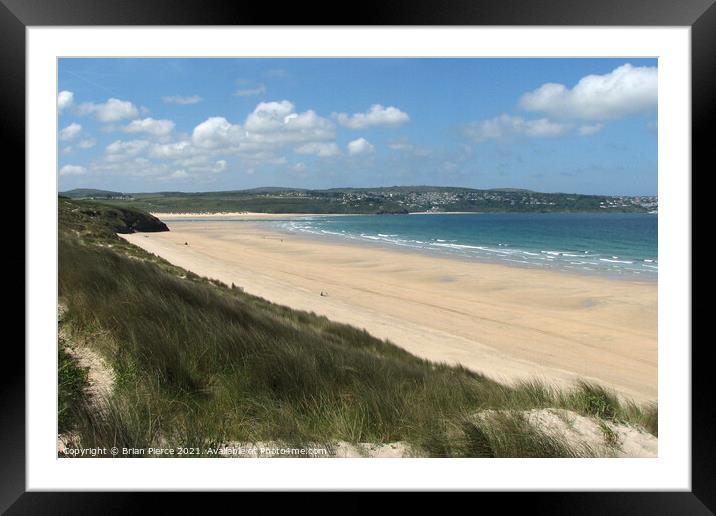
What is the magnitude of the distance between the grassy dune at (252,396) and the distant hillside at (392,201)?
45.1ft

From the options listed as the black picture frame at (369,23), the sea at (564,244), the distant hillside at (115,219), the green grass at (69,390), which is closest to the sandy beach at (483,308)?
the sea at (564,244)

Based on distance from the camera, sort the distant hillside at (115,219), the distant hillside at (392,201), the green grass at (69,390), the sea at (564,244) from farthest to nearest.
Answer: the distant hillside at (392,201), the sea at (564,244), the distant hillside at (115,219), the green grass at (69,390)

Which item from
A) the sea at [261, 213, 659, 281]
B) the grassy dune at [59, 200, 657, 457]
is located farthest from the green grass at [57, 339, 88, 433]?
the sea at [261, 213, 659, 281]

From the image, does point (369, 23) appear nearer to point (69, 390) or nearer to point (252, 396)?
point (252, 396)

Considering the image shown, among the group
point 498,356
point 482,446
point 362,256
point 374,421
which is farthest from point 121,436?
point 362,256

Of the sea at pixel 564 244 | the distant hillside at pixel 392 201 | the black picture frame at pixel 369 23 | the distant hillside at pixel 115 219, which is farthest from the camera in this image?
the distant hillside at pixel 392 201

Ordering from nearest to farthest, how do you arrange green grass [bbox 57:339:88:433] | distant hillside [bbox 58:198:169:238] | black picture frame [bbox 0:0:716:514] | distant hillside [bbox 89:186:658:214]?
black picture frame [bbox 0:0:716:514], green grass [bbox 57:339:88:433], distant hillside [bbox 58:198:169:238], distant hillside [bbox 89:186:658:214]

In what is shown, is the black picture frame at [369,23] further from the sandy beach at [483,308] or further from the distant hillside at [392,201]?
the distant hillside at [392,201]

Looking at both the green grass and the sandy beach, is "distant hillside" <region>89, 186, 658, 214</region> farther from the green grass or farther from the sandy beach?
the green grass

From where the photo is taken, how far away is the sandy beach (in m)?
6.91

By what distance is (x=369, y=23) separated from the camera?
2.29 metres

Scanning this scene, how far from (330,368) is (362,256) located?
1912cm

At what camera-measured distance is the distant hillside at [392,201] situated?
24175mm

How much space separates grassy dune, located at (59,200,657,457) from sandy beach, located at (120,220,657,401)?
2.67 m
